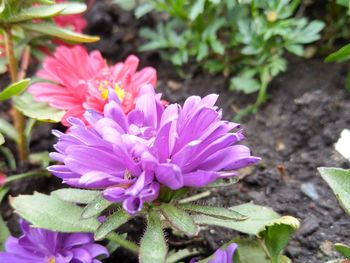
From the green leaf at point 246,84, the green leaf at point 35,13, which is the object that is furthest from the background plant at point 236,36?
the green leaf at point 35,13

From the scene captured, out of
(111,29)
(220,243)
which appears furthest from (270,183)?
(111,29)

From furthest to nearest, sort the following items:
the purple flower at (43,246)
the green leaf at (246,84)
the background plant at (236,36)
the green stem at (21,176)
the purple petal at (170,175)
Answer: 1. the green leaf at (246,84)
2. the background plant at (236,36)
3. the green stem at (21,176)
4. the purple flower at (43,246)
5. the purple petal at (170,175)

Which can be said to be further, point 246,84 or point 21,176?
point 246,84

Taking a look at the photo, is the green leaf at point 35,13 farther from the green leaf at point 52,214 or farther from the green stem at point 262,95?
the green stem at point 262,95

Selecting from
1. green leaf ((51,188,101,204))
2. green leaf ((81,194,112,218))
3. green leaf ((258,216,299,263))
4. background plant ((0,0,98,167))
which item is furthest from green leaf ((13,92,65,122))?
green leaf ((258,216,299,263))

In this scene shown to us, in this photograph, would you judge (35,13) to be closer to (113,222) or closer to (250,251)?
(113,222)

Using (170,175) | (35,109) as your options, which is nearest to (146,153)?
(170,175)
